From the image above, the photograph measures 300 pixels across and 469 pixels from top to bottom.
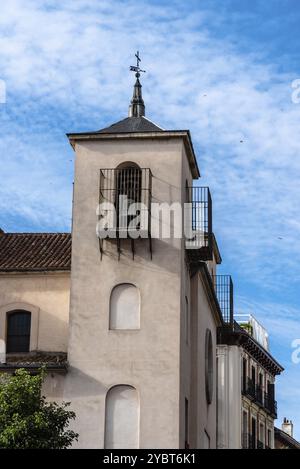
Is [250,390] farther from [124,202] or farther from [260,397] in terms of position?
[124,202]

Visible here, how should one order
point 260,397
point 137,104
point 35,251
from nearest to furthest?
point 35,251, point 137,104, point 260,397

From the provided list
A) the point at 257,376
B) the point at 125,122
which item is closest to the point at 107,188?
the point at 125,122

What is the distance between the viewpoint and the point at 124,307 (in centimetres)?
3844

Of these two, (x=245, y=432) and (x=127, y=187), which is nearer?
(x=127, y=187)

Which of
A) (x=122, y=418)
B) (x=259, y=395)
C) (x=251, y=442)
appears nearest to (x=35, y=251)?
(x=122, y=418)

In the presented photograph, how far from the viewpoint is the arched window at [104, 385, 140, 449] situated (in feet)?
121

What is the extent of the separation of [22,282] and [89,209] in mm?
4493

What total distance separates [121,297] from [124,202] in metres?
3.36

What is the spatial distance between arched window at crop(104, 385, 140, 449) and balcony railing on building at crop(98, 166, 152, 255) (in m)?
4.99

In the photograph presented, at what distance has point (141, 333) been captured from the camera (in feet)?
124

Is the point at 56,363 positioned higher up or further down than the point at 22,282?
further down

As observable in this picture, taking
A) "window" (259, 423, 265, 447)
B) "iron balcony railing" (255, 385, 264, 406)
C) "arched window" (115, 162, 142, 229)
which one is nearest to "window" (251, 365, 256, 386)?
"iron balcony railing" (255, 385, 264, 406)
